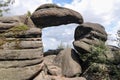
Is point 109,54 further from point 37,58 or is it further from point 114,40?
point 37,58

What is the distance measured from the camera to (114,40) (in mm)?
21828

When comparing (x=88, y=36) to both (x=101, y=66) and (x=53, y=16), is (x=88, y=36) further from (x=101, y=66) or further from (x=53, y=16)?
(x=53, y=16)

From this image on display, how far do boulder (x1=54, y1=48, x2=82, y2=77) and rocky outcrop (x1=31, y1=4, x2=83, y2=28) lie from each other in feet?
6.45

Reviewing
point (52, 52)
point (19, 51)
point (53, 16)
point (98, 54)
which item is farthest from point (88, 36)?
point (19, 51)

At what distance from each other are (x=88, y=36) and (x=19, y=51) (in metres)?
5.78

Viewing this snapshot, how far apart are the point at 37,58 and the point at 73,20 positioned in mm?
5598

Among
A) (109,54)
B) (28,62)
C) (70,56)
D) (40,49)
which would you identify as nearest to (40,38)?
(40,49)

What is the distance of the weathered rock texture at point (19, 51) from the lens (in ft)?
53.7

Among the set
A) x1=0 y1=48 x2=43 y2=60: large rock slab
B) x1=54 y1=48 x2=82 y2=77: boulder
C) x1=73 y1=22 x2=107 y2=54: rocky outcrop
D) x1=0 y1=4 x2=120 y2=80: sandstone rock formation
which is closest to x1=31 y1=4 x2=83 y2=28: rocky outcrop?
x1=0 y1=4 x2=120 y2=80: sandstone rock formation

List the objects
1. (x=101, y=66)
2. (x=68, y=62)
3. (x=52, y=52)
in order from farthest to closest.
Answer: (x=52, y=52) < (x=68, y=62) < (x=101, y=66)

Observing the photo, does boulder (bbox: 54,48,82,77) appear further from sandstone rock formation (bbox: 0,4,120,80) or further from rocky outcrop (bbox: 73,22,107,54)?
rocky outcrop (bbox: 73,22,107,54)

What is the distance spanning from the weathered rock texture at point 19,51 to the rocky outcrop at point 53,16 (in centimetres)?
252

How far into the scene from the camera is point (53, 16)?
20953 millimetres

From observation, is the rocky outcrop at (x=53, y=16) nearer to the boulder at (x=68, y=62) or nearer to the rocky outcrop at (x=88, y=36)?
the rocky outcrop at (x=88, y=36)
